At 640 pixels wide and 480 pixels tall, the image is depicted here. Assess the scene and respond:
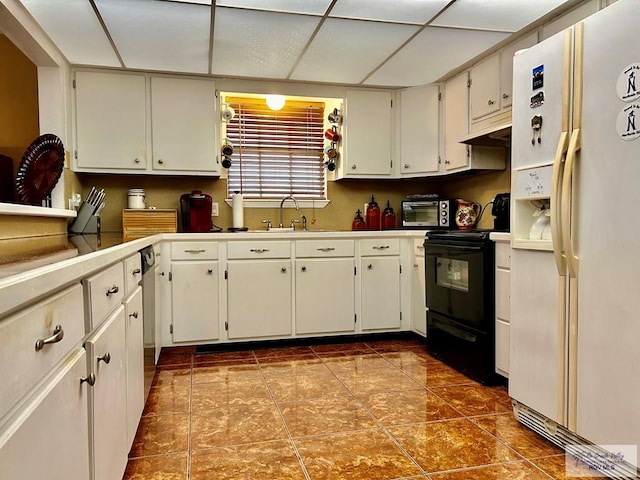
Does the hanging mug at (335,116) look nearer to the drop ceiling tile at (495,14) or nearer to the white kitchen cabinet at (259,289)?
the white kitchen cabinet at (259,289)

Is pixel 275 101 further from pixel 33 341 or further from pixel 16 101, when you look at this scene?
pixel 33 341

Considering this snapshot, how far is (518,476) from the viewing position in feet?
5.35

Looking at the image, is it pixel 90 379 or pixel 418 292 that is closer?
pixel 90 379

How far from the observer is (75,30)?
2.65 metres

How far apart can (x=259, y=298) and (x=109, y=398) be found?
2079 millimetres

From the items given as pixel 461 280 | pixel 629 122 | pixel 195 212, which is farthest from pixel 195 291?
pixel 629 122

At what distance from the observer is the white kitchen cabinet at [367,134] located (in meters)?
3.84

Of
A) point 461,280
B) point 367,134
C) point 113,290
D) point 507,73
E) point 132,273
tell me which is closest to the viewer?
point 113,290

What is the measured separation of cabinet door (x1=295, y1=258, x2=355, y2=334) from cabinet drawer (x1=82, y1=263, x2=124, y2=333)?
1.96 m

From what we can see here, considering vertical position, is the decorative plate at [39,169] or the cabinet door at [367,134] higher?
the cabinet door at [367,134]

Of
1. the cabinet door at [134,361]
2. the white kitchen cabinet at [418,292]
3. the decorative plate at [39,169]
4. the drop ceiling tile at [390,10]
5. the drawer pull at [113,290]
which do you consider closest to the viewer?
the drawer pull at [113,290]

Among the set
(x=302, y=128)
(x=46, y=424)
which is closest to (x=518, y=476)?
(x=46, y=424)

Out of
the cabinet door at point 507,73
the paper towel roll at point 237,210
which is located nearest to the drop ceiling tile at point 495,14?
the cabinet door at point 507,73

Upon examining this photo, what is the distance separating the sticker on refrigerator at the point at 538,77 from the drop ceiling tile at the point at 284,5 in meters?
1.11
